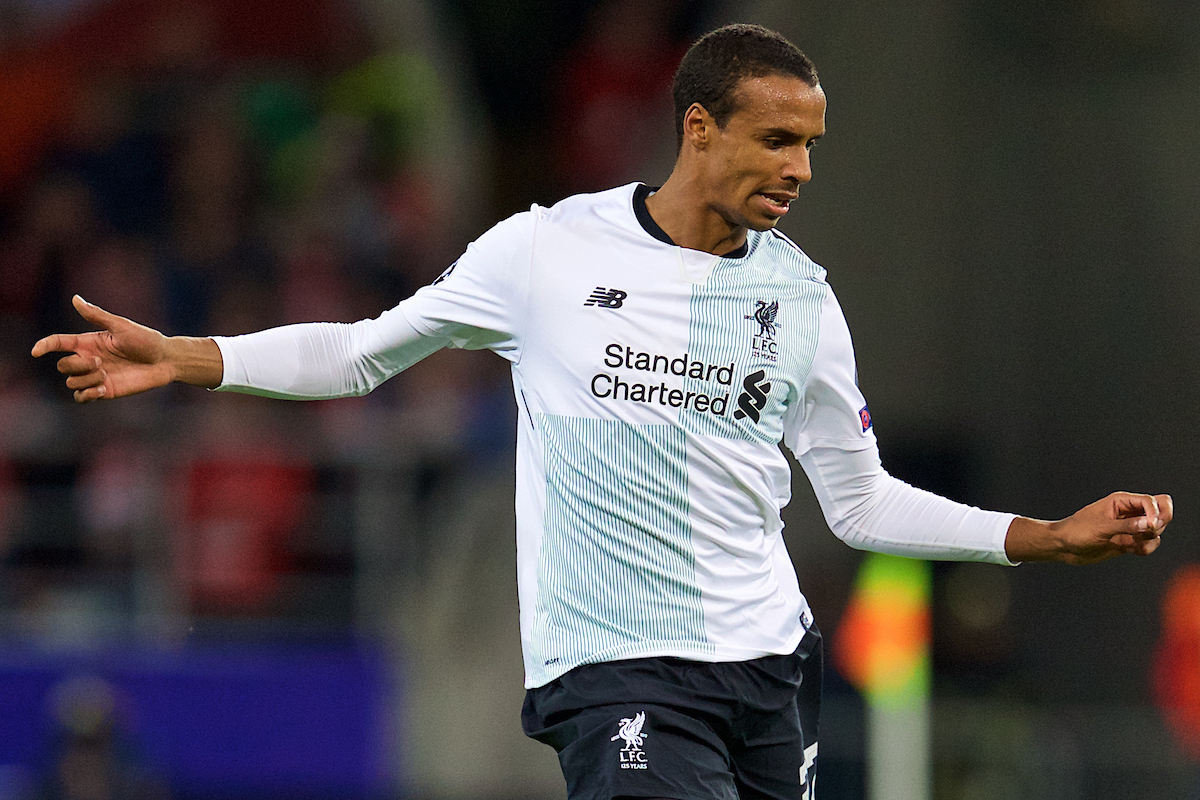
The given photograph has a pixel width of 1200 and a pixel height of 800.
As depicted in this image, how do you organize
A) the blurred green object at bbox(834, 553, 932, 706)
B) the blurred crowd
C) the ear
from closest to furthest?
the ear < the blurred green object at bbox(834, 553, 932, 706) < the blurred crowd

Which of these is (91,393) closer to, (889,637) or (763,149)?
(763,149)

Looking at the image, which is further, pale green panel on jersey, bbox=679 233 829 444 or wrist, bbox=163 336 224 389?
pale green panel on jersey, bbox=679 233 829 444

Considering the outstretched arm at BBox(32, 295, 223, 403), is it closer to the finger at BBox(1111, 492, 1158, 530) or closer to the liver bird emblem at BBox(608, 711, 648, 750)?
the liver bird emblem at BBox(608, 711, 648, 750)

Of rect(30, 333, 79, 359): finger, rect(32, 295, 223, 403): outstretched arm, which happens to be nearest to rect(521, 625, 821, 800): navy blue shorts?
rect(32, 295, 223, 403): outstretched arm

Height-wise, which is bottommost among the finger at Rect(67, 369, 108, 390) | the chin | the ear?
the finger at Rect(67, 369, 108, 390)

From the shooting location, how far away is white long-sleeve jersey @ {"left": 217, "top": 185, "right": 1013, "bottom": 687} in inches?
159

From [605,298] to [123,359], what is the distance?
109 cm

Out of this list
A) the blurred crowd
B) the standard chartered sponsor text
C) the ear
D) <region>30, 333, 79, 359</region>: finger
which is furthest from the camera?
the blurred crowd

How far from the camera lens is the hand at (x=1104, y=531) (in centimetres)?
402

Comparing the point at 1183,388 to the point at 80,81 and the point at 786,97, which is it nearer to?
the point at 786,97

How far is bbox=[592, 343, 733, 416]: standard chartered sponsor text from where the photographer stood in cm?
405

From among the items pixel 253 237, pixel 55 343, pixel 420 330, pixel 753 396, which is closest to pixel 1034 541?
pixel 753 396

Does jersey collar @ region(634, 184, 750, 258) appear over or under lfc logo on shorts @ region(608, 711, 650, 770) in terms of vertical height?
over

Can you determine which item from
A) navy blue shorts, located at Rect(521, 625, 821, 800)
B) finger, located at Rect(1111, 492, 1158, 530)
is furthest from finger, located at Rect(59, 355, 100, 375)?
finger, located at Rect(1111, 492, 1158, 530)
